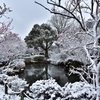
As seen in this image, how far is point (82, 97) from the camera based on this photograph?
272 cm

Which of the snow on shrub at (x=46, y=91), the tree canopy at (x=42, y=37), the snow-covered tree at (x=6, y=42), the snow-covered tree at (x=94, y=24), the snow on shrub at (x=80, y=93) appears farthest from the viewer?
the tree canopy at (x=42, y=37)

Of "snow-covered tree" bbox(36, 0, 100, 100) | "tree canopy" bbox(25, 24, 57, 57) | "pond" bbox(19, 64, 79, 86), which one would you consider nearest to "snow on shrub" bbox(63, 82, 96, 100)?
"snow-covered tree" bbox(36, 0, 100, 100)

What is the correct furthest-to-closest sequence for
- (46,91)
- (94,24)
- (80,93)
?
(46,91) < (80,93) < (94,24)

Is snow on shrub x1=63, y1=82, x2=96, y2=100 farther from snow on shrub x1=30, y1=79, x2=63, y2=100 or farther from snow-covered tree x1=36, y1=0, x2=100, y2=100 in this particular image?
snow-covered tree x1=36, y1=0, x2=100, y2=100

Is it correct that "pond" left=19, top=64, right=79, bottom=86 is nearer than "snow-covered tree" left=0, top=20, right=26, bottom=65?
No

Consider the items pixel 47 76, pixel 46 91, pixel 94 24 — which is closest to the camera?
pixel 94 24

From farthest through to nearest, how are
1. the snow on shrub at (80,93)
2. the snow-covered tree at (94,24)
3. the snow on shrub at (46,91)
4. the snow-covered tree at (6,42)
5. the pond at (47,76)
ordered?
the pond at (47,76) → the snow-covered tree at (6,42) → the snow on shrub at (46,91) → the snow on shrub at (80,93) → the snow-covered tree at (94,24)

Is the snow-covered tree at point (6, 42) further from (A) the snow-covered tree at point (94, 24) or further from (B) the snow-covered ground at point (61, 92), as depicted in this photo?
(A) the snow-covered tree at point (94, 24)

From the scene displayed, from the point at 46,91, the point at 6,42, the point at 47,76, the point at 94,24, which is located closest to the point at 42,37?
the point at 6,42

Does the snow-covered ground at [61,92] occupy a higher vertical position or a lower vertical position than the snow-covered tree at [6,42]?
lower

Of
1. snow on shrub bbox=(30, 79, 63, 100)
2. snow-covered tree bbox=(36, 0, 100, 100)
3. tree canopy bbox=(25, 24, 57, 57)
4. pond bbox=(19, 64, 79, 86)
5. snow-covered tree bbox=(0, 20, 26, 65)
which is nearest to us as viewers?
snow-covered tree bbox=(36, 0, 100, 100)

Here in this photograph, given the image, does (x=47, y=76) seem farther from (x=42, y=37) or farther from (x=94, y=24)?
(x=42, y=37)

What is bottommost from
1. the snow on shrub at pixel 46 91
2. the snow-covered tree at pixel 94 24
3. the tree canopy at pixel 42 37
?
the snow on shrub at pixel 46 91

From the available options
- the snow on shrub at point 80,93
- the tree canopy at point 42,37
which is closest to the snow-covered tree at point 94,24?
the snow on shrub at point 80,93
